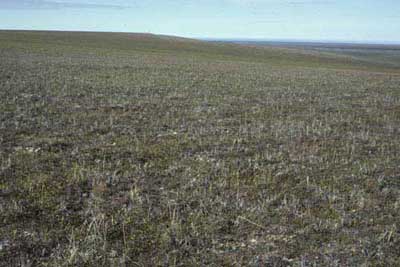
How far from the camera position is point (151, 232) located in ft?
20.7

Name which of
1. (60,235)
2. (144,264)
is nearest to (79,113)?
(60,235)

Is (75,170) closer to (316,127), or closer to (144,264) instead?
(144,264)

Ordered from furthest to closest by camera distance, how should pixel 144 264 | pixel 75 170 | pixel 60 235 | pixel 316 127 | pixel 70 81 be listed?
pixel 70 81 < pixel 316 127 < pixel 75 170 < pixel 60 235 < pixel 144 264

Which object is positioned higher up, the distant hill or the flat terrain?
the distant hill

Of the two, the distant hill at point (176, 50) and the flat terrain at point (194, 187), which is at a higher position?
the distant hill at point (176, 50)

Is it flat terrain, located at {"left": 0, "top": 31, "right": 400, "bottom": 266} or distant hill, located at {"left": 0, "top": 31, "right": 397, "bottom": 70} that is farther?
distant hill, located at {"left": 0, "top": 31, "right": 397, "bottom": 70}

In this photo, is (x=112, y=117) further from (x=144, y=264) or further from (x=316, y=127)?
(x=144, y=264)

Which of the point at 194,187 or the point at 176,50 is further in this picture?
the point at 176,50

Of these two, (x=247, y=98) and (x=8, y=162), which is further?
(x=247, y=98)

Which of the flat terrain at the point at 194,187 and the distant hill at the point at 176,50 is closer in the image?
the flat terrain at the point at 194,187

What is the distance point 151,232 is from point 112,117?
28.9 feet

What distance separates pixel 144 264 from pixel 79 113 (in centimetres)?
1041

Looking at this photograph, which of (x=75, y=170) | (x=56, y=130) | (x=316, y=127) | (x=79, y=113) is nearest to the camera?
(x=75, y=170)

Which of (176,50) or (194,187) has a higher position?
(176,50)
